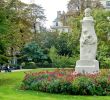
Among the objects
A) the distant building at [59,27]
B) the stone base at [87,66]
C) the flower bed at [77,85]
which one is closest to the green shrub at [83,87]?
the flower bed at [77,85]

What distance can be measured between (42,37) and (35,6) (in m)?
6.45

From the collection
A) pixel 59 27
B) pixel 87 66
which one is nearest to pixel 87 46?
pixel 87 66

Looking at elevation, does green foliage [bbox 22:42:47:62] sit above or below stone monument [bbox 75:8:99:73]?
below

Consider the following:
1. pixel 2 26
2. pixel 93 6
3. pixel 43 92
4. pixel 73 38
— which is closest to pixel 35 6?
pixel 93 6

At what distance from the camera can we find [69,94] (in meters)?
16.5

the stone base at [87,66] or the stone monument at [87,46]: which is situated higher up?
the stone monument at [87,46]

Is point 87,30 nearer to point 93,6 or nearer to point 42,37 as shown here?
point 93,6

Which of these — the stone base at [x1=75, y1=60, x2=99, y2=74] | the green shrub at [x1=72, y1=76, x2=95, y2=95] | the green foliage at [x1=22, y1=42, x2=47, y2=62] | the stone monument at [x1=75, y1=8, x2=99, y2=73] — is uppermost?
the stone monument at [x1=75, y1=8, x2=99, y2=73]

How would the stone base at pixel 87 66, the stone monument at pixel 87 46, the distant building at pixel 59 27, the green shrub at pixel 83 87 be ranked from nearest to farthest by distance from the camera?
the green shrub at pixel 83 87, the stone base at pixel 87 66, the stone monument at pixel 87 46, the distant building at pixel 59 27

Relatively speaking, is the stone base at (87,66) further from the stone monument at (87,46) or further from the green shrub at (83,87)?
the green shrub at (83,87)

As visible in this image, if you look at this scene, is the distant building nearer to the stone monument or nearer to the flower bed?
the stone monument

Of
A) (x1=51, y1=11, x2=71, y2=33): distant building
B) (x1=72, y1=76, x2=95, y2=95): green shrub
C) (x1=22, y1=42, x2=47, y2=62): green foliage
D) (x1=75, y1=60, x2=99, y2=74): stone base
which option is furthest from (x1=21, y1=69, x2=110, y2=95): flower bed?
(x1=51, y1=11, x2=71, y2=33): distant building

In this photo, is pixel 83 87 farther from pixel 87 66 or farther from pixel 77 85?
pixel 87 66

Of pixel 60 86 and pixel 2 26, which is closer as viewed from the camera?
pixel 60 86
